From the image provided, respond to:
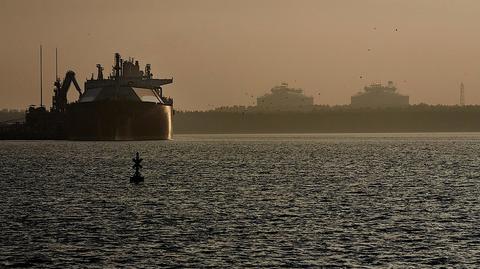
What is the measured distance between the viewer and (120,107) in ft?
603

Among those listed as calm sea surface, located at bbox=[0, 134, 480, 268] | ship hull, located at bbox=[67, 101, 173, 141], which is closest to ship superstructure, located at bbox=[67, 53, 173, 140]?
ship hull, located at bbox=[67, 101, 173, 141]

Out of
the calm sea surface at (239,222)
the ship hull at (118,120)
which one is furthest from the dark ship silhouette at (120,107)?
the calm sea surface at (239,222)

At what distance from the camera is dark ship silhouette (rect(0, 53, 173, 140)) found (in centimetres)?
18425

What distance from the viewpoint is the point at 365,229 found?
3612 cm

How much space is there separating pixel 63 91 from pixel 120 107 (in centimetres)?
1877

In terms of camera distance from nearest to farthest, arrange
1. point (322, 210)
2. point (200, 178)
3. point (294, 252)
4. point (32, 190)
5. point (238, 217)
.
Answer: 1. point (294, 252)
2. point (238, 217)
3. point (322, 210)
4. point (32, 190)
5. point (200, 178)

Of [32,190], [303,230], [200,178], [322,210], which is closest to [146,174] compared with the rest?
[200,178]

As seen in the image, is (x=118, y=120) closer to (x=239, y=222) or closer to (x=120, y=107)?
(x=120, y=107)

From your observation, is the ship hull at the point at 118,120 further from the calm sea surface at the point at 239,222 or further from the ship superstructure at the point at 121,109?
the calm sea surface at the point at 239,222

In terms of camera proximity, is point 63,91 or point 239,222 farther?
point 63,91

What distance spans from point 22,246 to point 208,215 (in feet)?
39.7

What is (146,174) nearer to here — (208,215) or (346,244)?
(208,215)

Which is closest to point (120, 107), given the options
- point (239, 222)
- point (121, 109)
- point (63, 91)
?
point (121, 109)

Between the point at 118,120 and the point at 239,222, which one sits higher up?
the point at 118,120
